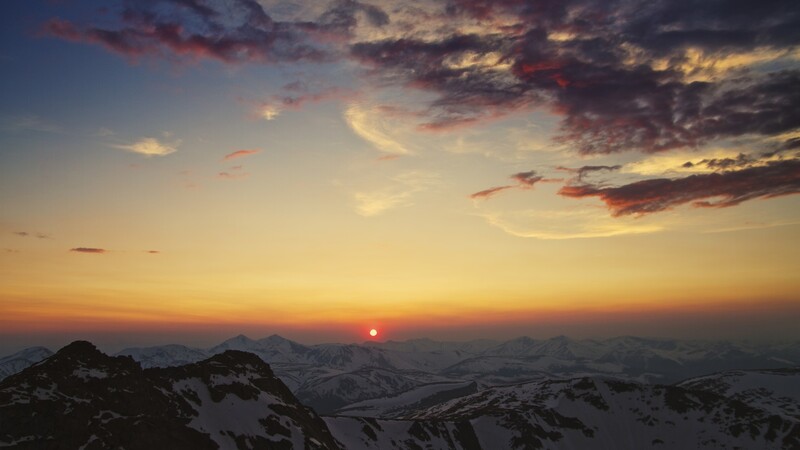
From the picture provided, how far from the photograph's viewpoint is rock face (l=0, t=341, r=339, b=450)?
238ft

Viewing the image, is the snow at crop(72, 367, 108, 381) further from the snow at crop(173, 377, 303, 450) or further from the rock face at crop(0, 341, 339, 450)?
the snow at crop(173, 377, 303, 450)

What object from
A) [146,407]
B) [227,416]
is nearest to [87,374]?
[146,407]

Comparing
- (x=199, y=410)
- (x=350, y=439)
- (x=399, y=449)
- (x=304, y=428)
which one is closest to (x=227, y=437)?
(x=199, y=410)

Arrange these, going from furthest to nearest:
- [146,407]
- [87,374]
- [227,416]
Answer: [227,416] < [146,407] < [87,374]

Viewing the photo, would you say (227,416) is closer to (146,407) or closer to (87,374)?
(146,407)

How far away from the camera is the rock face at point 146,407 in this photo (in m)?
72.6

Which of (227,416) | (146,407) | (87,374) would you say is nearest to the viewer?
(87,374)

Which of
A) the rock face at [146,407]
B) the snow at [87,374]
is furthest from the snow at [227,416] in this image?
the snow at [87,374]

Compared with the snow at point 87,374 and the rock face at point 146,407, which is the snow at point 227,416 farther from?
the snow at point 87,374

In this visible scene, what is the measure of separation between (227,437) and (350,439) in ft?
175

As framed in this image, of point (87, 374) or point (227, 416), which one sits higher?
point (87, 374)

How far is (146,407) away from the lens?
288ft

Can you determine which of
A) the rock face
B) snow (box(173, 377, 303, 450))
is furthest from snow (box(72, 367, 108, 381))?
snow (box(173, 377, 303, 450))

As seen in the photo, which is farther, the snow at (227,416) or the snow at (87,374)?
the snow at (227,416)
